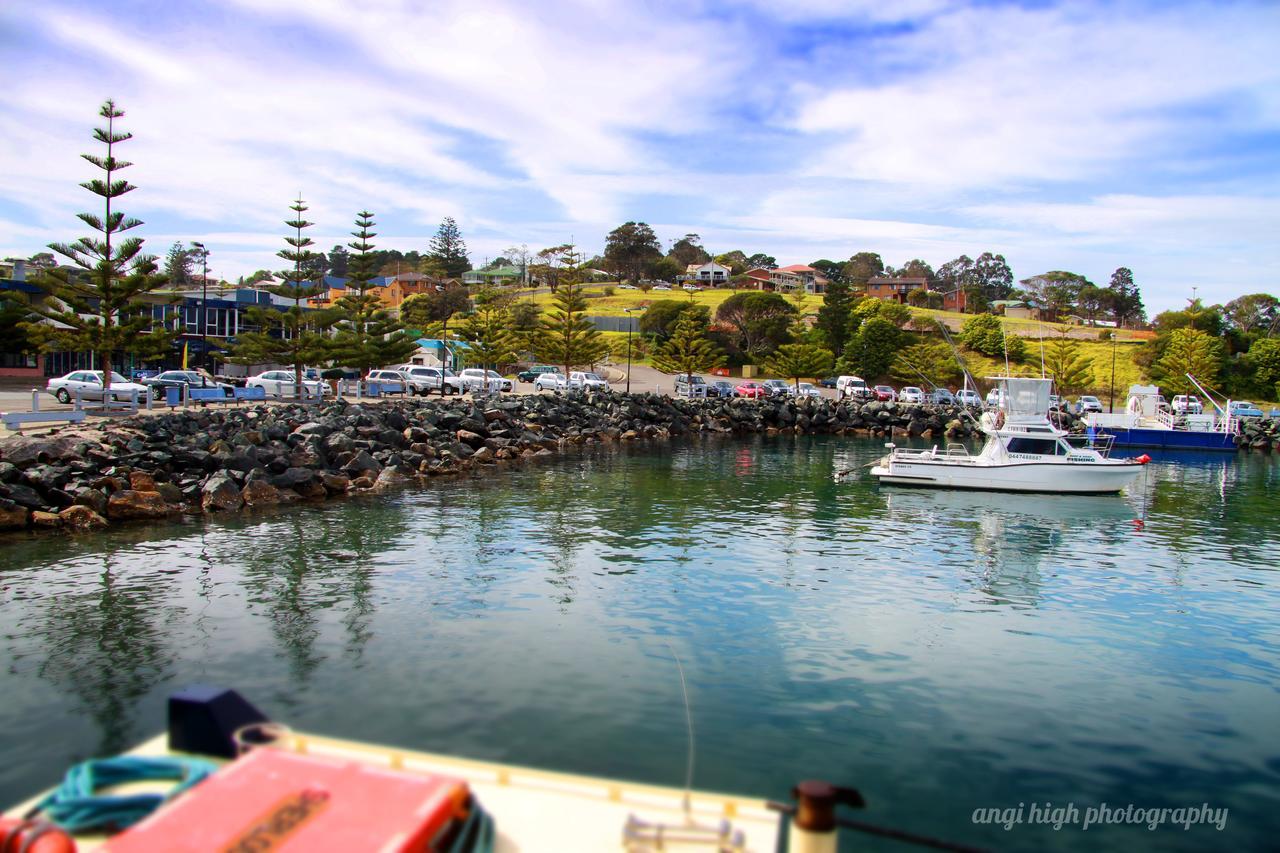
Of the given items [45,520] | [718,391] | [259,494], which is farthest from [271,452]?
[718,391]

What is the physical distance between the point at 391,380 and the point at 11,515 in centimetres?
3790

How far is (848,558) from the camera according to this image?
1966 cm

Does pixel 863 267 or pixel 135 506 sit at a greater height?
pixel 863 267

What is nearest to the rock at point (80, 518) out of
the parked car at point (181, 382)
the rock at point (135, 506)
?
the rock at point (135, 506)

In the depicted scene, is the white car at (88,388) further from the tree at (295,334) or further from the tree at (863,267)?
the tree at (863,267)

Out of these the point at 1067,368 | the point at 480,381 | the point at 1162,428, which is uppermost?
the point at 1067,368

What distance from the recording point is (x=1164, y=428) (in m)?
56.2

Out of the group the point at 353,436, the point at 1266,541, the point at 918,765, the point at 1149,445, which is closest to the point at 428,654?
the point at 918,765

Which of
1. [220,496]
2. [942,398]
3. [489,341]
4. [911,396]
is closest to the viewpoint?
[220,496]

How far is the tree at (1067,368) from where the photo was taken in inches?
3132

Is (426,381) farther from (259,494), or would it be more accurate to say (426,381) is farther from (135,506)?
(135,506)

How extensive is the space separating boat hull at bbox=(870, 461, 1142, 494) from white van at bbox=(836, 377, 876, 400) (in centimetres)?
3889

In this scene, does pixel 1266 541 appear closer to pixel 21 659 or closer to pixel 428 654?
pixel 428 654

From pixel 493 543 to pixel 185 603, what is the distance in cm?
683
